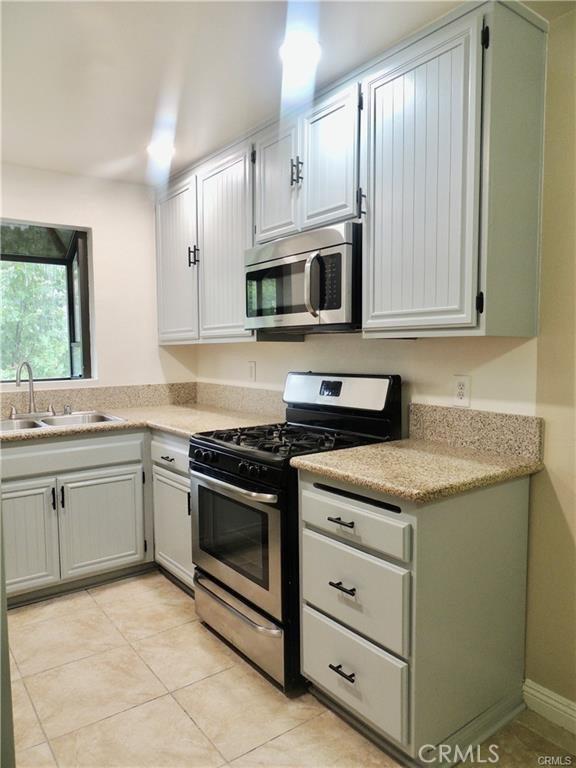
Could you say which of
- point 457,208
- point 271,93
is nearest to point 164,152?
point 271,93

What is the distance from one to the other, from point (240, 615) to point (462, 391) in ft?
4.16

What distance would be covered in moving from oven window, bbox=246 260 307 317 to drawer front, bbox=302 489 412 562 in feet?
2.81

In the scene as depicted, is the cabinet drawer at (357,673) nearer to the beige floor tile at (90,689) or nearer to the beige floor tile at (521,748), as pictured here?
the beige floor tile at (521,748)

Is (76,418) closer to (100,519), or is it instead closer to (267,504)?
(100,519)

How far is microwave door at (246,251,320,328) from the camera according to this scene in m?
2.17

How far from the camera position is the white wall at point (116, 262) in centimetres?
324

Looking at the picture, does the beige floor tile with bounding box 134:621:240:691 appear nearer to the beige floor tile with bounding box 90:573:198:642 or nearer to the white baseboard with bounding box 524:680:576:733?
the beige floor tile with bounding box 90:573:198:642

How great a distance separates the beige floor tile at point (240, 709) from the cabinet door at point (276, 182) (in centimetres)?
188

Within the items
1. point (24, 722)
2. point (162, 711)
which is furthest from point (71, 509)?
point (162, 711)

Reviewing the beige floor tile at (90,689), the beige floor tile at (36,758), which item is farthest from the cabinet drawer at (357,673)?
the beige floor tile at (36,758)

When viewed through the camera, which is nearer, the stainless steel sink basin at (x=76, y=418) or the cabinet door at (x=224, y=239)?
the cabinet door at (x=224, y=239)

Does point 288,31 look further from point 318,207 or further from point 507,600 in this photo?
point 507,600

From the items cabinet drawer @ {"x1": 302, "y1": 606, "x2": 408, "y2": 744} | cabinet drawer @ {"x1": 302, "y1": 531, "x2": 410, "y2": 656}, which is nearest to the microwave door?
cabinet drawer @ {"x1": 302, "y1": 531, "x2": 410, "y2": 656}

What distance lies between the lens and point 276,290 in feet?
8.05
